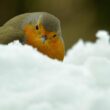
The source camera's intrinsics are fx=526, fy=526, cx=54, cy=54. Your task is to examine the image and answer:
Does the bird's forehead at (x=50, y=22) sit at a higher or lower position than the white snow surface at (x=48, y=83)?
higher

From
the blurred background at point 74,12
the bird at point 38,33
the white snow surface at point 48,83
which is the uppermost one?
the blurred background at point 74,12

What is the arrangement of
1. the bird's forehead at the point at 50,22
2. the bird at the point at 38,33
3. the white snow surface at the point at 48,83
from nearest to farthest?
the white snow surface at the point at 48,83 → the bird at the point at 38,33 → the bird's forehead at the point at 50,22

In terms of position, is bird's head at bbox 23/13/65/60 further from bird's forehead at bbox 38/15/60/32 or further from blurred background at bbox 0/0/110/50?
blurred background at bbox 0/0/110/50

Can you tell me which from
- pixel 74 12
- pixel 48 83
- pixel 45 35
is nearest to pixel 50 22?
pixel 45 35

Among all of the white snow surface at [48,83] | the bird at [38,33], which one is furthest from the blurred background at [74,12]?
the white snow surface at [48,83]

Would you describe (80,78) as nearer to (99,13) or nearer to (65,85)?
(65,85)

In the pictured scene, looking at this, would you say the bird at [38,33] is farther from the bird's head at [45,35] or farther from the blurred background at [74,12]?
the blurred background at [74,12]
